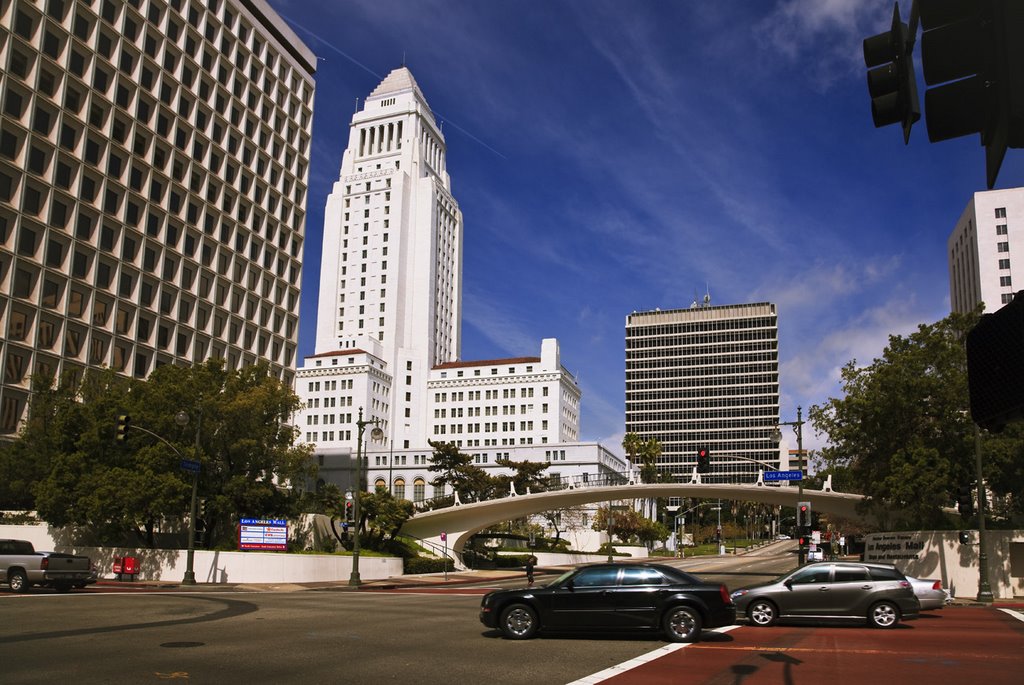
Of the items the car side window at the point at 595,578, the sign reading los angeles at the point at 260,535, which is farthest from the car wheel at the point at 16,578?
the car side window at the point at 595,578

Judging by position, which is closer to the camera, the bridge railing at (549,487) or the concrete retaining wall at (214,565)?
the concrete retaining wall at (214,565)

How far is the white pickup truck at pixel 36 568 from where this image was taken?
2912 cm

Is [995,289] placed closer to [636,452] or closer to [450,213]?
[636,452]

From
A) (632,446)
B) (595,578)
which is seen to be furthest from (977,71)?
(632,446)

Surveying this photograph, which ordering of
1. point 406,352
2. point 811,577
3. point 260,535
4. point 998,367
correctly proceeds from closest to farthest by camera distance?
1. point 998,367
2. point 811,577
3. point 260,535
4. point 406,352

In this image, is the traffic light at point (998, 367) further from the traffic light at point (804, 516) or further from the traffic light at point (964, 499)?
the traffic light at point (804, 516)

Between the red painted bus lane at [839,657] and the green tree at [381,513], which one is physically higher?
the green tree at [381,513]

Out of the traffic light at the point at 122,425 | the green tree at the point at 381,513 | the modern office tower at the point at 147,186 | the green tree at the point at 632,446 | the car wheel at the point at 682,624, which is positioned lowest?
the car wheel at the point at 682,624

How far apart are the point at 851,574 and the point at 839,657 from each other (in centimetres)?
676

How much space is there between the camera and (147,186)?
72.5 meters

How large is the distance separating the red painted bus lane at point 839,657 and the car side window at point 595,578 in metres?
2.08

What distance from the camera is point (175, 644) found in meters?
15.2

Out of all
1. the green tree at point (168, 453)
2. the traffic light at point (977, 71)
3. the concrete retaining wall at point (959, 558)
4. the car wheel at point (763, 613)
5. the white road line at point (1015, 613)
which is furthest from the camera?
the green tree at point (168, 453)

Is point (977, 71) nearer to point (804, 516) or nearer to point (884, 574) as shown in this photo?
point (884, 574)
